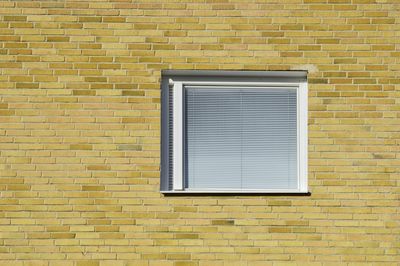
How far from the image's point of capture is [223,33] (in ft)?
19.7

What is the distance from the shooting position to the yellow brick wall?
5863 mm

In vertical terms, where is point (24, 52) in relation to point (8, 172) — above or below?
above

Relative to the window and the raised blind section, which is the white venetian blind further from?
the raised blind section

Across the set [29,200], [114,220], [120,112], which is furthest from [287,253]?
[29,200]

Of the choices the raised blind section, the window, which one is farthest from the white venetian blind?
the raised blind section

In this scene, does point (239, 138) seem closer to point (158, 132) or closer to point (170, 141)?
point (170, 141)

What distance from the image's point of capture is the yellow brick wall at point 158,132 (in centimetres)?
586

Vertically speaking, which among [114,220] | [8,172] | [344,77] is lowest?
[114,220]

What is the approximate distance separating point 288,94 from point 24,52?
2.72m

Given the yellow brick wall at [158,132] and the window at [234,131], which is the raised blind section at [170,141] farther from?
the yellow brick wall at [158,132]

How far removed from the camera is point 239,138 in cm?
609

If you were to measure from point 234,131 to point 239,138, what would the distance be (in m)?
0.09

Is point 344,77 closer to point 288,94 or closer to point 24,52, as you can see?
point 288,94

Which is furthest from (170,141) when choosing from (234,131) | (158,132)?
(234,131)
